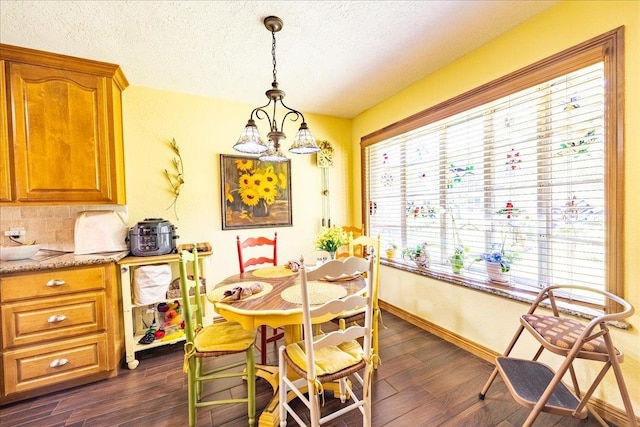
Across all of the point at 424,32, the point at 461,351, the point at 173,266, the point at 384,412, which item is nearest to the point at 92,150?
the point at 173,266

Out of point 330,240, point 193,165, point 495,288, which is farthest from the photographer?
point 193,165

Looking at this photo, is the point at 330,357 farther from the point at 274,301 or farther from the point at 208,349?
the point at 208,349

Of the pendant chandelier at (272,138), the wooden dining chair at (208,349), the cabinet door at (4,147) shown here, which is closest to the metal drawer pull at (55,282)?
the cabinet door at (4,147)

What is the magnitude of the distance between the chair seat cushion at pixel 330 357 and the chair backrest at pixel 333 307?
0.08 metres

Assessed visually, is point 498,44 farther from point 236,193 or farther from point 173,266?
point 173,266

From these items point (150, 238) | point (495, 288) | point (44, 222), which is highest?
point (44, 222)

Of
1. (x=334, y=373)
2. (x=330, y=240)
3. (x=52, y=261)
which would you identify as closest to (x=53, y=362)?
(x=52, y=261)

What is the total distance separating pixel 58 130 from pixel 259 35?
1.72 meters

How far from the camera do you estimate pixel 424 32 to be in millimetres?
1896

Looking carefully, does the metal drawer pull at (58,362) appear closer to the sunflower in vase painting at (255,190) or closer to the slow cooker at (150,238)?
the slow cooker at (150,238)

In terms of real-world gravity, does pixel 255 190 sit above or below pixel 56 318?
above

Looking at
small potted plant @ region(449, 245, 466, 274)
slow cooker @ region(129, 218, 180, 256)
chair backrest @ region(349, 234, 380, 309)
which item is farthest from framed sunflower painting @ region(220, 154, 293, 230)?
small potted plant @ region(449, 245, 466, 274)

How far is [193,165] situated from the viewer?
2.81 meters

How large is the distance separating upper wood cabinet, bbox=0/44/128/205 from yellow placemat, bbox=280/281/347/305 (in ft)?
5.81
